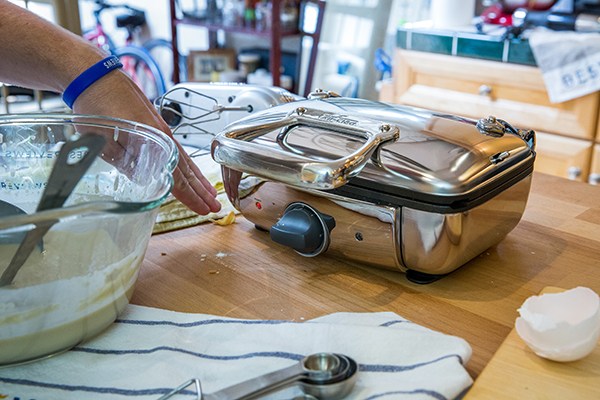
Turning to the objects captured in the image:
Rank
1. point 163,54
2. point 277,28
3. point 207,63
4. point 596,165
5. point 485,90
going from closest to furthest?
point 596,165, point 485,90, point 277,28, point 207,63, point 163,54

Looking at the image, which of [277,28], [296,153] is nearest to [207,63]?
[277,28]

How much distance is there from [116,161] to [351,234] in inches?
9.2

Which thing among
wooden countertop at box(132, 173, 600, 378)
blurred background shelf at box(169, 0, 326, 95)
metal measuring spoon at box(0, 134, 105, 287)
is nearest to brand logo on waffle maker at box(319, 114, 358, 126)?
wooden countertop at box(132, 173, 600, 378)

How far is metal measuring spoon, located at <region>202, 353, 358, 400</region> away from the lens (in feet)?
1.38

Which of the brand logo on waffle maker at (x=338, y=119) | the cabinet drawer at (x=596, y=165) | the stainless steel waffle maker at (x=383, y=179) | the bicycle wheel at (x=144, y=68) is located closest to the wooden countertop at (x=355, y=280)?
the stainless steel waffle maker at (x=383, y=179)

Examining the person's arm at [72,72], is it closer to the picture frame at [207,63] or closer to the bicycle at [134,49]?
the picture frame at [207,63]

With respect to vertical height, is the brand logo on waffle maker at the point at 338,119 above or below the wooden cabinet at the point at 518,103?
above

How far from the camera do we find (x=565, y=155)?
1.78m

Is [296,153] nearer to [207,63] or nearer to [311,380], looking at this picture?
[311,380]

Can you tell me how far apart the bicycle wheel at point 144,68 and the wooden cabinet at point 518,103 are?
56.4 inches

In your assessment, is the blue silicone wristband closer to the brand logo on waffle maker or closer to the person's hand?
the person's hand

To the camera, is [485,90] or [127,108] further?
[485,90]

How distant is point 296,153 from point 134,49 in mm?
2736

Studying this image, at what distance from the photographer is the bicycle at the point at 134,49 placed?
3.09 m
